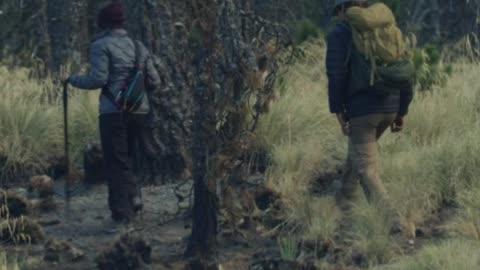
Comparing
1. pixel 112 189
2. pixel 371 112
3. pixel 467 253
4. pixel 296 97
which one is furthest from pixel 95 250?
pixel 296 97

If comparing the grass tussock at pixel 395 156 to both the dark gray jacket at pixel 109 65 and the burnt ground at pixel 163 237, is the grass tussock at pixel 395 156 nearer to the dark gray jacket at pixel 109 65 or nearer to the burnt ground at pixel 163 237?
the burnt ground at pixel 163 237

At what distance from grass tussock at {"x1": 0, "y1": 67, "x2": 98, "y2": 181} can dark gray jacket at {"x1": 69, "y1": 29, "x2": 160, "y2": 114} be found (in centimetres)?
206

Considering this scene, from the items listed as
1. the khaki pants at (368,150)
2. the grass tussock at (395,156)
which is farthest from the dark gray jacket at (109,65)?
the khaki pants at (368,150)

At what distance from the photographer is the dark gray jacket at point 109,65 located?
8586 millimetres

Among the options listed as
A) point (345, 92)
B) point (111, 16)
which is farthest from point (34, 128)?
point (345, 92)

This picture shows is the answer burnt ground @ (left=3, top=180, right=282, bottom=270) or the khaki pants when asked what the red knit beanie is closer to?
burnt ground @ (left=3, top=180, right=282, bottom=270)

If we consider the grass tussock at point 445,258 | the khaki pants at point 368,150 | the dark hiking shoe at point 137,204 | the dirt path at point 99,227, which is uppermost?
the khaki pants at point 368,150

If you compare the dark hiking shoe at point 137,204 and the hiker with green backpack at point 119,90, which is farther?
the dark hiking shoe at point 137,204

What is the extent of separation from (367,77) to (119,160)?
2.15 metres

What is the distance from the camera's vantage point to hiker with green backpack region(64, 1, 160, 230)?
864cm

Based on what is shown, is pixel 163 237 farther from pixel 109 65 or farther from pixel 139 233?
pixel 109 65

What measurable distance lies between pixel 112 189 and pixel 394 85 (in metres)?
2.42

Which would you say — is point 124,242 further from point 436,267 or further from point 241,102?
point 436,267

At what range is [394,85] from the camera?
802 centimetres
